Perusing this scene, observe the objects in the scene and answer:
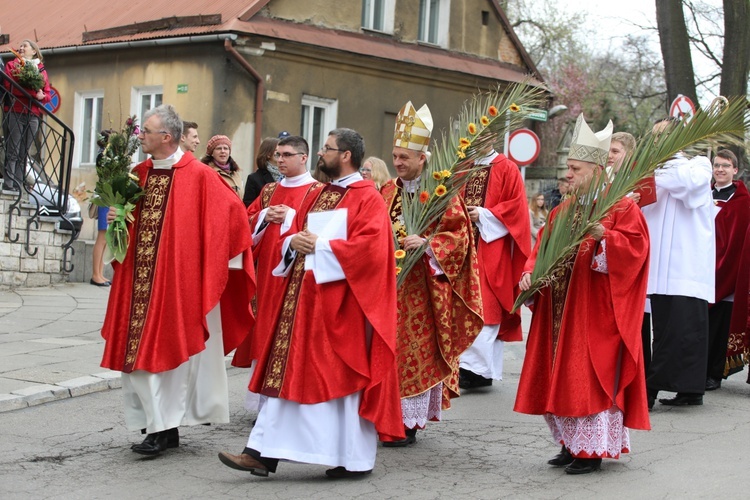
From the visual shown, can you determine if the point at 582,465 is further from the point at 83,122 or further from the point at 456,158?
the point at 83,122

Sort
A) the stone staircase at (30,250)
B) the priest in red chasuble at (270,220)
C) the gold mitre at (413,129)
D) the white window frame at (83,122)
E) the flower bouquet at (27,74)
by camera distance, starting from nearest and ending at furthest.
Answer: the gold mitre at (413,129) < the priest in red chasuble at (270,220) < the flower bouquet at (27,74) < the stone staircase at (30,250) < the white window frame at (83,122)

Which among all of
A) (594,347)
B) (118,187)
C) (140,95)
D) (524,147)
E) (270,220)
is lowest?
(594,347)

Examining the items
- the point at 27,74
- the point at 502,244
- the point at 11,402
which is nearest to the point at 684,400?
the point at 502,244

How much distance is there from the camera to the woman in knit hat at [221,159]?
941 cm

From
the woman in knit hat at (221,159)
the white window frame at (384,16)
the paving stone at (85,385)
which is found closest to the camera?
the paving stone at (85,385)

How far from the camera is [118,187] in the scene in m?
6.87

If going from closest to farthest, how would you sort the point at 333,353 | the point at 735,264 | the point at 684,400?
the point at 333,353 < the point at 684,400 < the point at 735,264

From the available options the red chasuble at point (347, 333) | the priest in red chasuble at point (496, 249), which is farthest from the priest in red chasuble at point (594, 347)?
the priest in red chasuble at point (496, 249)

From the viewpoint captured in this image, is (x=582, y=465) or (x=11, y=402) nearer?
(x=582, y=465)

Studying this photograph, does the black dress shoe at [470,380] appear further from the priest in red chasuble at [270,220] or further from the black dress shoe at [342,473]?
the black dress shoe at [342,473]

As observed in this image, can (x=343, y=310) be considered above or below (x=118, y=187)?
below

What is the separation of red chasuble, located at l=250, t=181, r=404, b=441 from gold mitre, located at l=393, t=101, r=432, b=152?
957 millimetres

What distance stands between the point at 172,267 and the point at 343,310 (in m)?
1.10

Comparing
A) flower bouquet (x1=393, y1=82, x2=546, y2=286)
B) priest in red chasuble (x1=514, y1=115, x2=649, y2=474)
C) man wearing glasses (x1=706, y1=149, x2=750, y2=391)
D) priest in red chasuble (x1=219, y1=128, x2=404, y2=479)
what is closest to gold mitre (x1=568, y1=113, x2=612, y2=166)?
priest in red chasuble (x1=514, y1=115, x2=649, y2=474)
